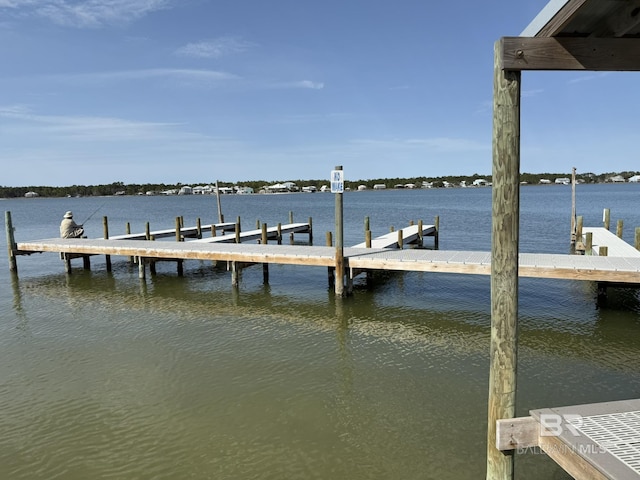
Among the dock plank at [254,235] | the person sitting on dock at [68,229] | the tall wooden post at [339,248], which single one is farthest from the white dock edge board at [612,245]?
the person sitting on dock at [68,229]

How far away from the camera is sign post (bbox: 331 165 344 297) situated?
12086 millimetres

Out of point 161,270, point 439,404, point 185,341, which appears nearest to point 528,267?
point 439,404

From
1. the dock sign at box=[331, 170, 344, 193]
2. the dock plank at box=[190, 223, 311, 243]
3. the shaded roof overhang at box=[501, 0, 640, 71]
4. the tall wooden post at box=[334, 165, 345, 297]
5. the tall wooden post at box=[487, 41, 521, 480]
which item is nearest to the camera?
the shaded roof overhang at box=[501, 0, 640, 71]

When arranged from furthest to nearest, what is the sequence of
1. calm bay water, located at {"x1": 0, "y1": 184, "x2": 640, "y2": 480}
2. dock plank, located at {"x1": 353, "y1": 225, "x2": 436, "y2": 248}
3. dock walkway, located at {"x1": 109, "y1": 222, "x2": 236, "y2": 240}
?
dock walkway, located at {"x1": 109, "y1": 222, "x2": 236, "y2": 240}, dock plank, located at {"x1": 353, "y1": 225, "x2": 436, "y2": 248}, calm bay water, located at {"x1": 0, "y1": 184, "x2": 640, "y2": 480}

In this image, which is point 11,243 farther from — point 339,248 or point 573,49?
point 573,49

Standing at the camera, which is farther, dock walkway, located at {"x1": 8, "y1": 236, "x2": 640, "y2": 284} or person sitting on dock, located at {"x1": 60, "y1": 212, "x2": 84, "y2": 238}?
person sitting on dock, located at {"x1": 60, "y1": 212, "x2": 84, "y2": 238}

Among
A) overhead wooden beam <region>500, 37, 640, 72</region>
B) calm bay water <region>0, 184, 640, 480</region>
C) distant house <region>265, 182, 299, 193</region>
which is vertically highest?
overhead wooden beam <region>500, 37, 640, 72</region>

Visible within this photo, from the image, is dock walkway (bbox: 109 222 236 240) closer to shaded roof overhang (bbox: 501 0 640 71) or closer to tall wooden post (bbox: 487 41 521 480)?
tall wooden post (bbox: 487 41 521 480)

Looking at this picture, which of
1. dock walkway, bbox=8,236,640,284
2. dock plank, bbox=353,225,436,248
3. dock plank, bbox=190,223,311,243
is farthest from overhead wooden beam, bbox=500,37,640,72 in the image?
dock plank, bbox=190,223,311,243

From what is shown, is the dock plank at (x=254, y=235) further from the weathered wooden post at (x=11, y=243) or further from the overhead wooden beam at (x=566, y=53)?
the overhead wooden beam at (x=566, y=53)

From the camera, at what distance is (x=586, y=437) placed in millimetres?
3732

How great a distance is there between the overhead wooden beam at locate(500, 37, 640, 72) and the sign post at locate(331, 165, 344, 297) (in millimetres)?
8200

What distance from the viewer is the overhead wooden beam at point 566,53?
385 centimetres

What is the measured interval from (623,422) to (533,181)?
571 feet
